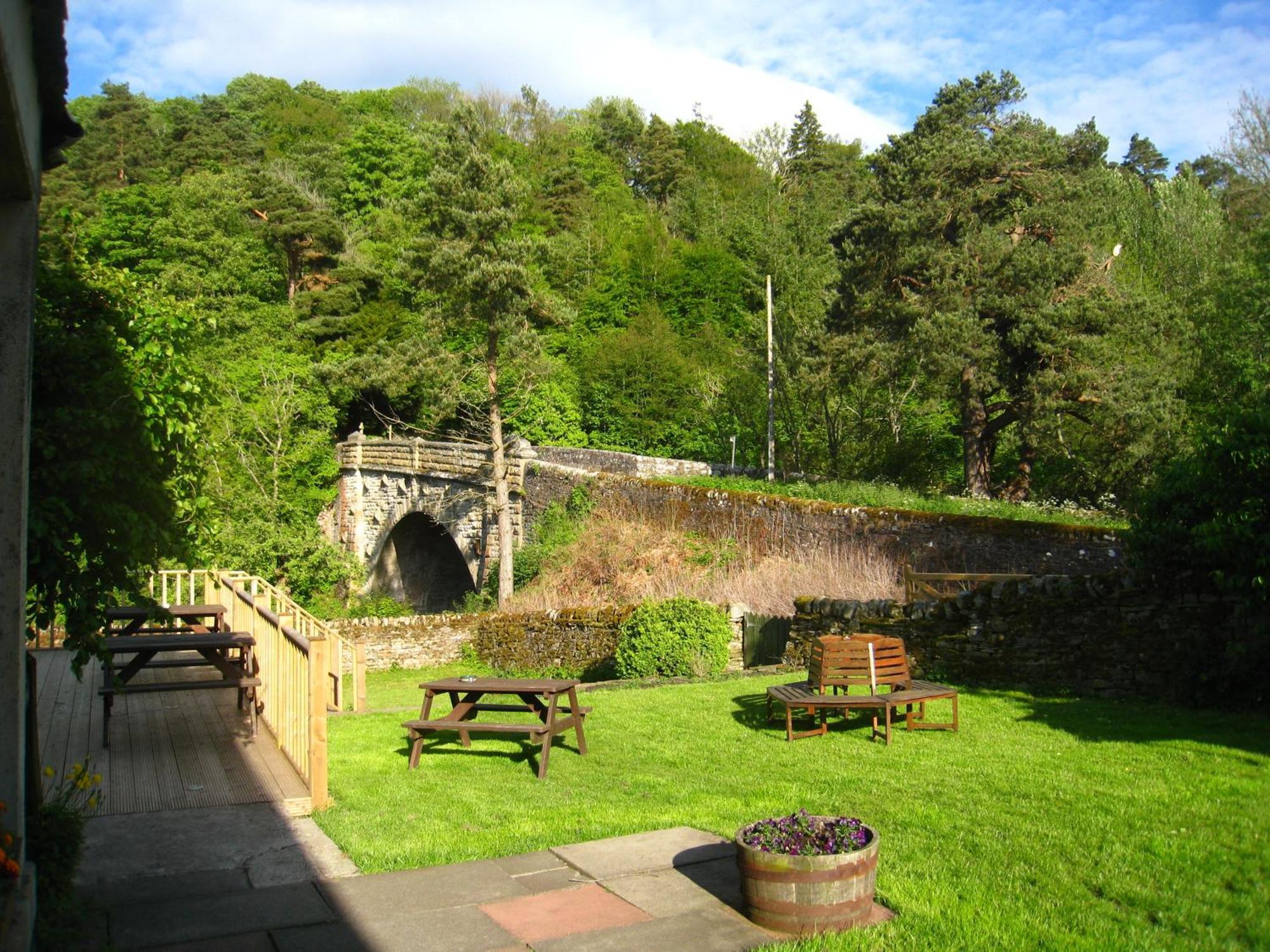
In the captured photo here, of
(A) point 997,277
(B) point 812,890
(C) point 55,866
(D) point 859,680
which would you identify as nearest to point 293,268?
(A) point 997,277

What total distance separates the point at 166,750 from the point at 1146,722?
8.30 m

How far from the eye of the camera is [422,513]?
34.1 metres

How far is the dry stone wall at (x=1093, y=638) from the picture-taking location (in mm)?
9805

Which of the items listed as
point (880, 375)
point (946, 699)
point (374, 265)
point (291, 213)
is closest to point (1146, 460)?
point (880, 375)

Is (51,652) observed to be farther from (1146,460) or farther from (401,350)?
(1146,460)

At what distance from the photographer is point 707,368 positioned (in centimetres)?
4259

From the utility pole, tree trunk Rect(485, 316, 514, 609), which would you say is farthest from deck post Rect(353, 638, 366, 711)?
the utility pole

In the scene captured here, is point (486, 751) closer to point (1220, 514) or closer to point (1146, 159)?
point (1220, 514)

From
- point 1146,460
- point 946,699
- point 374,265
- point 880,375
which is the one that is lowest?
point 946,699

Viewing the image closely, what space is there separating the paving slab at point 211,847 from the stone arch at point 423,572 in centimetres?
3119

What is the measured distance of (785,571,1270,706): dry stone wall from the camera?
386 inches

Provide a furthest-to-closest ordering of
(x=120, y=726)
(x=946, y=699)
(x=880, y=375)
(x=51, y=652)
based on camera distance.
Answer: (x=880, y=375) < (x=51, y=652) < (x=946, y=699) < (x=120, y=726)

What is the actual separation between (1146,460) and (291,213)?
35759mm

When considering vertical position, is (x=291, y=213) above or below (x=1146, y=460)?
above
